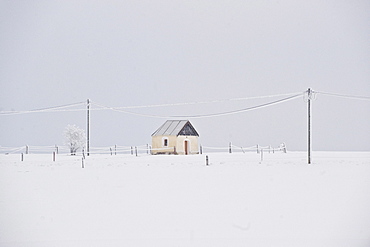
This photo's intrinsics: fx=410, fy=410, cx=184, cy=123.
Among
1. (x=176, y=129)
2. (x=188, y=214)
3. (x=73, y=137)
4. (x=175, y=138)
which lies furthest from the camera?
(x=73, y=137)

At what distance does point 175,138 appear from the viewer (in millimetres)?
36656

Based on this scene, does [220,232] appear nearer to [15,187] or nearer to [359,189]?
[359,189]


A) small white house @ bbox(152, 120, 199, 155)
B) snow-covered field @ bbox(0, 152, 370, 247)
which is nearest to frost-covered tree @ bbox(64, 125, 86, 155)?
small white house @ bbox(152, 120, 199, 155)

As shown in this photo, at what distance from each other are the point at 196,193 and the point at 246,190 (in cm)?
149

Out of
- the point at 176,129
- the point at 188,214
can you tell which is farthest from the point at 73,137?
the point at 188,214

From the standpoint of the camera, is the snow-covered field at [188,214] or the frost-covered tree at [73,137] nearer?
the snow-covered field at [188,214]

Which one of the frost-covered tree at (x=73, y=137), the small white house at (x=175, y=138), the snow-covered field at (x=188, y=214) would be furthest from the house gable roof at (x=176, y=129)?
the snow-covered field at (x=188, y=214)

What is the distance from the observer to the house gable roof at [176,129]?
37156 millimetres

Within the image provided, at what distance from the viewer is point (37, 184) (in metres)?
13.6

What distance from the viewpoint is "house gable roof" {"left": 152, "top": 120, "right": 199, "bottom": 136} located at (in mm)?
37156

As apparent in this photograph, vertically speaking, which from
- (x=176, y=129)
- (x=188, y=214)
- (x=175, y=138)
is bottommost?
(x=188, y=214)

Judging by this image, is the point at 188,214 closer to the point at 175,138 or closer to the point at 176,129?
the point at 175,138

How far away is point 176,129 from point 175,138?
107 centimetres

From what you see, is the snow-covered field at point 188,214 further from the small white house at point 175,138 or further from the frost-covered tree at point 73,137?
the frost-covered tree at point 73,137
